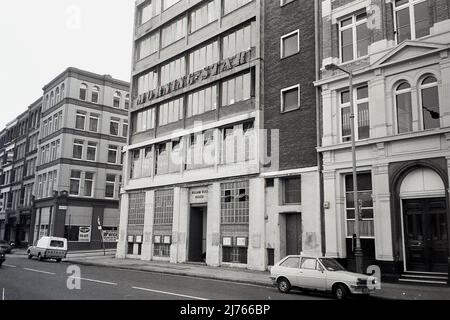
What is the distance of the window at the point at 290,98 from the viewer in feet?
81.0

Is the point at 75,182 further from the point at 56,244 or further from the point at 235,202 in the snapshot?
the point at 235,202

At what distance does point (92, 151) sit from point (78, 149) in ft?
5.58

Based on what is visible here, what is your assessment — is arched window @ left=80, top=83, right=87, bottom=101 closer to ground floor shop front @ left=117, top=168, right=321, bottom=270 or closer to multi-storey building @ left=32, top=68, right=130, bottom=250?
multi-storey building @ left=32, top=68, right=130, bottom=250

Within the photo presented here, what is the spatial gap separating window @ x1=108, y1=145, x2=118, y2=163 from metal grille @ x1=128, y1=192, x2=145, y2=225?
1663 centimetres

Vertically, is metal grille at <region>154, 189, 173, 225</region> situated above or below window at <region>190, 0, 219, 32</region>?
below

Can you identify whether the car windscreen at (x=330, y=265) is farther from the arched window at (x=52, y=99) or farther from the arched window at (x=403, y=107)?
the arched window at (x=52, y=99)

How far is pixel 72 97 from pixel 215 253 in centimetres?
3062

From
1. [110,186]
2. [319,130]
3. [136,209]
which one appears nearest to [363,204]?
[319,130]

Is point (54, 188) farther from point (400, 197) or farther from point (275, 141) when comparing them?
point (400, 197)

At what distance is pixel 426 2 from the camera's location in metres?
19.2

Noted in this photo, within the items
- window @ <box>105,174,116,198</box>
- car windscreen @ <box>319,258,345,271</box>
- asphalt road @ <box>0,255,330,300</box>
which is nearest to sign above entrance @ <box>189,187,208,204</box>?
asphalt road @ <box>0,255,330,300</box>

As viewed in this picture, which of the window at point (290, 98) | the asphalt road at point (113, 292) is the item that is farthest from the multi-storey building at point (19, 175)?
the asphalt road at point (113, 292)

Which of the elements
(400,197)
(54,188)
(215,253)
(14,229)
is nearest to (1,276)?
(215,253)

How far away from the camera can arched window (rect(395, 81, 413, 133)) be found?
1938 centimetres
